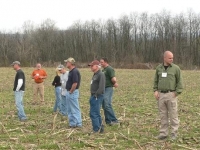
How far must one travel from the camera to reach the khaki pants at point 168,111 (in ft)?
26.8

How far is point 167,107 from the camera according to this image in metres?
8.35

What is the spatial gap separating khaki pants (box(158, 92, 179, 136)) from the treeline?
71.2 m

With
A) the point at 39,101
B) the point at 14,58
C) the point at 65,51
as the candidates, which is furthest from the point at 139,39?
the point at 39,101

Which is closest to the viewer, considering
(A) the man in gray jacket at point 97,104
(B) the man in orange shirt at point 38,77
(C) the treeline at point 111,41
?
(A) the man in gray jacket at point 97,104

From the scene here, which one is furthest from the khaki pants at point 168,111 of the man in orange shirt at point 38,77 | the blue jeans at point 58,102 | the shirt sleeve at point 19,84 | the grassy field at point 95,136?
the man in orange shirt at point 38,77

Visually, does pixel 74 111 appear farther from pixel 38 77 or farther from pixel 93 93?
pixel 38 77

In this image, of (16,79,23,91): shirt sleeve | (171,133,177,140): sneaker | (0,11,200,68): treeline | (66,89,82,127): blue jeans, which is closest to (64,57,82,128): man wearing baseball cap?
(66,89,82,127): blue jeans

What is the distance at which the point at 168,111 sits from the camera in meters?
8.38

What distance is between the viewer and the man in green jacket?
26.7 feet

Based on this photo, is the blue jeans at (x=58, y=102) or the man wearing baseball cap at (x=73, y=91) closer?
the man wearing baseball cap at (x=73, y=91)

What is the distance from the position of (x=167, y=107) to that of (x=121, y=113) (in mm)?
4381

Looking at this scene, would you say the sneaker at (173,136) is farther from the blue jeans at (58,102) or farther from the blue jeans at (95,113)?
the blue jeans at (58,102)

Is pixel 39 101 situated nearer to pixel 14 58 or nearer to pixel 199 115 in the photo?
pixel 199 115

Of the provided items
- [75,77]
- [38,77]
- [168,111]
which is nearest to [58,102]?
[38,77]
